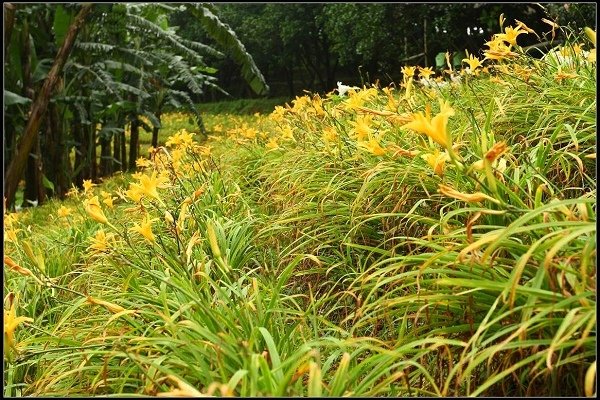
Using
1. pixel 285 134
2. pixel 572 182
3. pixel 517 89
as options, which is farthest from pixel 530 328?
pixel 285 134

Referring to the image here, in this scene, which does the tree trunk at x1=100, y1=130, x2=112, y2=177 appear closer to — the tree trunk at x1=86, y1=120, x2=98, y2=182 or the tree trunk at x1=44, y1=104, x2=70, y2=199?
the tree trunk at x1=86, y1=120, x2=98, y2=182

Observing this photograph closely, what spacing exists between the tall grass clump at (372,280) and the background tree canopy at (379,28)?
0.92 meters

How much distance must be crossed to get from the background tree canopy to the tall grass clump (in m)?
0.92

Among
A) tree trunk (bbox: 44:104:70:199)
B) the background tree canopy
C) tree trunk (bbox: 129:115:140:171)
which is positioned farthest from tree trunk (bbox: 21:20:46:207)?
tree trunk (bbox: 129:115:140:171)

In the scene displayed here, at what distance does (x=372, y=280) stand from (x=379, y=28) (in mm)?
11180

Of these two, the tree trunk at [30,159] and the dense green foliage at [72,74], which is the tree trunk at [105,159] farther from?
the tree trunk at [30,159]

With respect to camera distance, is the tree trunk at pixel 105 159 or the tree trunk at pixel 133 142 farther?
the tree trunk at pixel 133 142

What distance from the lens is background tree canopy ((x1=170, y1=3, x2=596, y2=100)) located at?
9.31m

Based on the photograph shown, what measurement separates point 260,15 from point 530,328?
20.7 m

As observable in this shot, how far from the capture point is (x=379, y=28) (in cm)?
1205

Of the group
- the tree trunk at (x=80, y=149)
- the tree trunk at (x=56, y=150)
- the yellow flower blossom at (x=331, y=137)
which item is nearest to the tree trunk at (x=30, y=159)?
the tree trunk at (x=56, y=150)

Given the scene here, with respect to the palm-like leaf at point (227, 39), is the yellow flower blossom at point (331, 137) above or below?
below

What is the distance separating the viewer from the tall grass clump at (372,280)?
3.44 feet

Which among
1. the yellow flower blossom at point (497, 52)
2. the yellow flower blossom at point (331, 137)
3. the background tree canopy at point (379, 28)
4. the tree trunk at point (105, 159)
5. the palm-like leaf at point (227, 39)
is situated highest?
the background tree canopy at point (379, 28)
